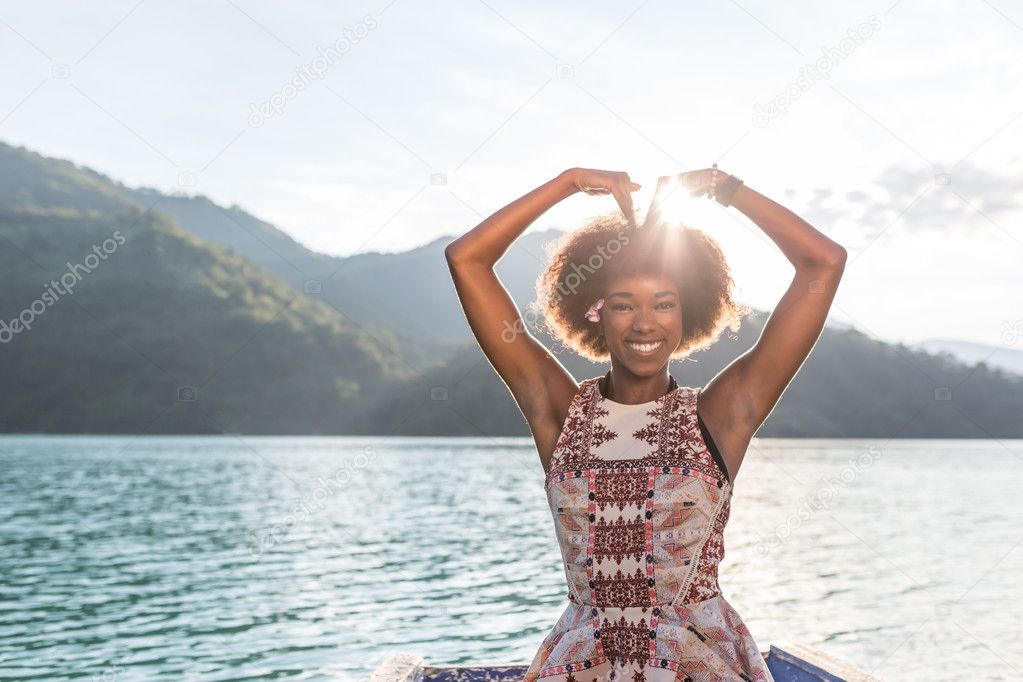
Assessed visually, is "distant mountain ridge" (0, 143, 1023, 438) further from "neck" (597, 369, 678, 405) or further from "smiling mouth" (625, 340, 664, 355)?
"smiling mouth" (625, 340, 664, 355)

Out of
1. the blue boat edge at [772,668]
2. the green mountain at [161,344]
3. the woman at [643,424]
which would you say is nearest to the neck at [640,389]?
the woman at [643,424]

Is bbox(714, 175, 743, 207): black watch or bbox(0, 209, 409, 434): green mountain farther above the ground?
bbox(0, 209, 409, 434): green mountain

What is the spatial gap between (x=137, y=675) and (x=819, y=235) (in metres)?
12.6

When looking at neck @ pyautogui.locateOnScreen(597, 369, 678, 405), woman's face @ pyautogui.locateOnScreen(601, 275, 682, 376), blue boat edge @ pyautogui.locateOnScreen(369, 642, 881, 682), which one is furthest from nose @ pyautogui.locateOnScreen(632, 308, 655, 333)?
blue boat edge @ pyautogui.locateOnScreen(369, 642, 881, 682)

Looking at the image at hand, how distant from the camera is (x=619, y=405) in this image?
2639 millimetres

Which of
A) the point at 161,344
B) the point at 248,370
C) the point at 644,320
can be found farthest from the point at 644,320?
the point at 161,344

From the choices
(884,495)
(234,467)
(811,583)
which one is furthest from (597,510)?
(234,467)

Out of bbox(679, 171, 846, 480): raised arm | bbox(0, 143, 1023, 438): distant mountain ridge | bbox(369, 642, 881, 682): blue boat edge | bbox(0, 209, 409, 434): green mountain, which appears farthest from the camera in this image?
bbox(0, 209, 409, 434): green mountain

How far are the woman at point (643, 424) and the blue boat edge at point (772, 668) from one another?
223 cm

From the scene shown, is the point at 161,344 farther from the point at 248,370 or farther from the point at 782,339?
the point at 782,339

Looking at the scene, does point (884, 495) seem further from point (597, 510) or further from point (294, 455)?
point (597, 510)

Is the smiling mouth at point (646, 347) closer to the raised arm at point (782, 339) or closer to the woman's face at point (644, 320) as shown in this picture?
the woman's face at point (644, 320)

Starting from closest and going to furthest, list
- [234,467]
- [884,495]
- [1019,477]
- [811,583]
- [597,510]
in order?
[597,510], [811,583], [884,495], [234,467], [1019,477]

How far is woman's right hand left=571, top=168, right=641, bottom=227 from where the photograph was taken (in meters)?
2.63
